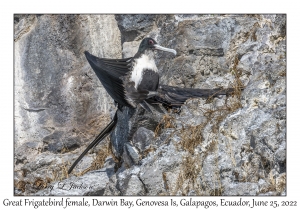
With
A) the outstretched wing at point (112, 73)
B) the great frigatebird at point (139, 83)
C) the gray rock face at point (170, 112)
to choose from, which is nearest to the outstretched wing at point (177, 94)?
the great frigatebird at point (139, 83)

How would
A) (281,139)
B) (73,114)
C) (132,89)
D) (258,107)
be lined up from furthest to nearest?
(73,114) < (132,89) < (258,107) < (281,139)

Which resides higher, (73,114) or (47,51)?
(47,51)

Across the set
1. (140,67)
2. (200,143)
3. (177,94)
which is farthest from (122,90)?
(200,143)

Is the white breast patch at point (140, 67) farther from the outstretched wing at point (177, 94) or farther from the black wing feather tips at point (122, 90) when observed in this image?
the outstretched wing at point (177, 94)

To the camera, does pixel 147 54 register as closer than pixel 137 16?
Yes

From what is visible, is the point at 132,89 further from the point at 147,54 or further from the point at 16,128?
the point at 16,128

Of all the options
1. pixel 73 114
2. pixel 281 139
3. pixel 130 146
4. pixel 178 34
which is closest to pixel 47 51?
pixel 73 114

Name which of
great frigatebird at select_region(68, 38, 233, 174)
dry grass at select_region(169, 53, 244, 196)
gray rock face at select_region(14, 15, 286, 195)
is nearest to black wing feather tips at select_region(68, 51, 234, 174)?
great frigatebird at select_region(68, 38, 233, 174)
